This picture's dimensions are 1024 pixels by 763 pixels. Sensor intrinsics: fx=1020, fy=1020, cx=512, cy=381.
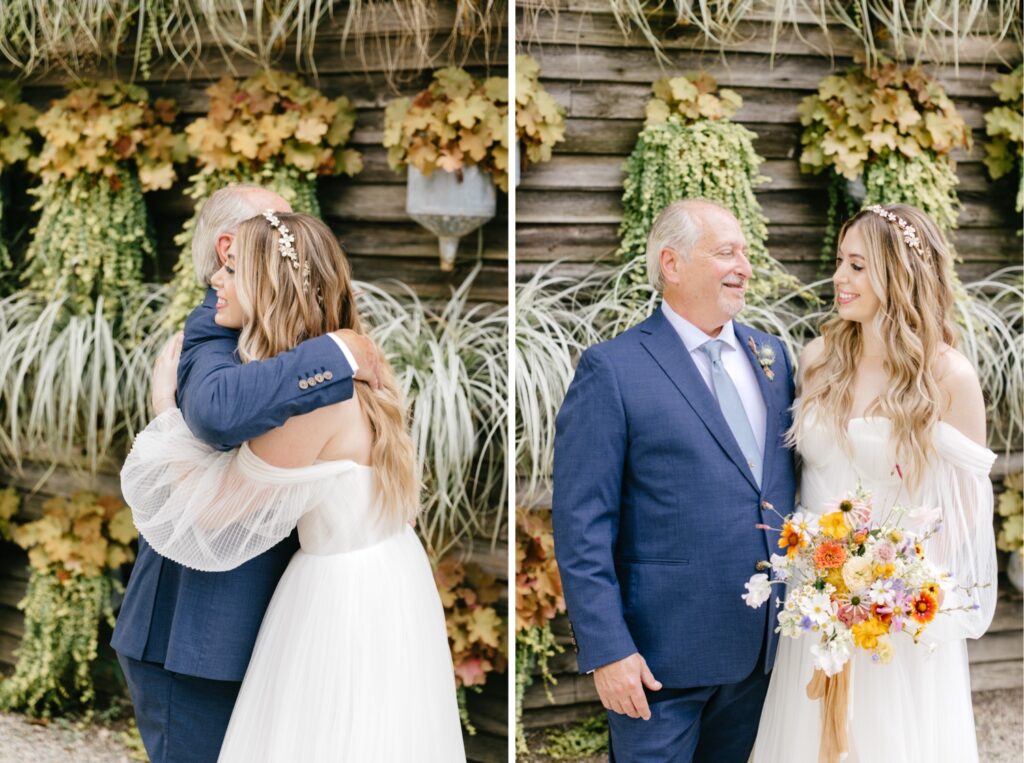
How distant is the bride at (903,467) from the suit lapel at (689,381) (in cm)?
24

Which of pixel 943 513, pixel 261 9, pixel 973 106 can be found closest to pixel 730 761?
pixel 943 513

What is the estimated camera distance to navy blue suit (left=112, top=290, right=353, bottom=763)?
2.09 metres

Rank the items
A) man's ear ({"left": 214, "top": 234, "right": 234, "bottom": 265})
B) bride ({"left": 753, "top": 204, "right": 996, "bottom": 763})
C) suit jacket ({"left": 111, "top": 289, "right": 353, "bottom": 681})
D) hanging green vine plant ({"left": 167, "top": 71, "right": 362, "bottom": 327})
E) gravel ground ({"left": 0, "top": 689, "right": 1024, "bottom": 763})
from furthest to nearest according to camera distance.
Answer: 1. gravel ground ({"left": 0, "top": 689, "right": 1024, "bottom": 763})
2. hanging green vine plant ({"left": 167, "top": 71, "right": 362, "bottom": 327})
3. man's ear ({"left": 214, "top": 234, "right": 234, "bottom": 265})
4. bride ({"left": 753, "top": 204, "right": 996, "bottom": 763})
5. suit jacket ({"left": 111, "top": 289, "right": 353, "bottom": 681})

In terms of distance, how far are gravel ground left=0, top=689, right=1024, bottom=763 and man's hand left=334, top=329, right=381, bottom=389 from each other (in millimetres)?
1891

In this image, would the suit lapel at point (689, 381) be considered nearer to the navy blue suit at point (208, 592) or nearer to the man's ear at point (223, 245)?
the navy blue suit at point (208, 592)

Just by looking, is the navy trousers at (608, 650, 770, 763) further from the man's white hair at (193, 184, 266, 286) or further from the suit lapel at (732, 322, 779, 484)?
the man's white hair at (193, 184, 266, 286)

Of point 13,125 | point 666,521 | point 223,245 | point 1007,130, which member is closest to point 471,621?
point 666,521

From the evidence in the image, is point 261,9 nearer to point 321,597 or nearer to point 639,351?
point 639,351

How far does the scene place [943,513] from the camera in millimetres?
2471

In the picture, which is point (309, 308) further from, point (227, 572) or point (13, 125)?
point (13, 125)

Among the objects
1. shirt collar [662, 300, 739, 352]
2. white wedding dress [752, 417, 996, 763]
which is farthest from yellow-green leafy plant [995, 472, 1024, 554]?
shirt collar [662, 300, 739, 352]

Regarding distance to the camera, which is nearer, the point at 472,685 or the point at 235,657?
the point at 235,657

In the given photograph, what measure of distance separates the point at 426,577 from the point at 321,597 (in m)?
0.30

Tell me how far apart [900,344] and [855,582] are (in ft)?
2.22
